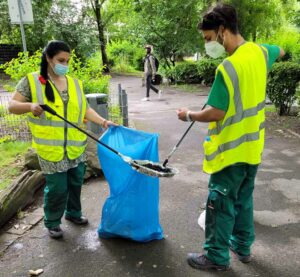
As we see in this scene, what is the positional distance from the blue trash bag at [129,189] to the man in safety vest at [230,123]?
552mm

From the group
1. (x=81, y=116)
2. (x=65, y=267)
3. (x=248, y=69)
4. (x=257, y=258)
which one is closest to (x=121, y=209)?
(x=65, y=267)

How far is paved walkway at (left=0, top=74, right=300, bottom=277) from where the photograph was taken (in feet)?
8.97

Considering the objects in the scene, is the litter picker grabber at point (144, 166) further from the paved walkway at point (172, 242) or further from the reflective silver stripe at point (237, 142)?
the paved walkway at point (172, 242)

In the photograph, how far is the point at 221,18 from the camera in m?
2.21

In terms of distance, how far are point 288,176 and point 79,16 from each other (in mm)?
17728

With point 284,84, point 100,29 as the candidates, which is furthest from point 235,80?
point 100,29

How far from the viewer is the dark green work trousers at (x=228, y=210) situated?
2434 mm

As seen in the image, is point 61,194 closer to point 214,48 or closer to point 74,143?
point 74,143

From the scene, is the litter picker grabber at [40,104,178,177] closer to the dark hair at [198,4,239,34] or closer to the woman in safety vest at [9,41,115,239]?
the woman in safety vest at [9,41,115,239]

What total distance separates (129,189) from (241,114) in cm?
113

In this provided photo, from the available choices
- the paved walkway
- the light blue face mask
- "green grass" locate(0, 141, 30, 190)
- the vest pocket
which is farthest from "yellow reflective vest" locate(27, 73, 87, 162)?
"green grass" locate(0, 141, 30, 190)

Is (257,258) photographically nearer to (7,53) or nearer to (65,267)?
(65,267)

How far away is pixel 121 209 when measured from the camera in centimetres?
294

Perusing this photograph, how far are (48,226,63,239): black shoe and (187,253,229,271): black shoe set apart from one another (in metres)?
1.24
